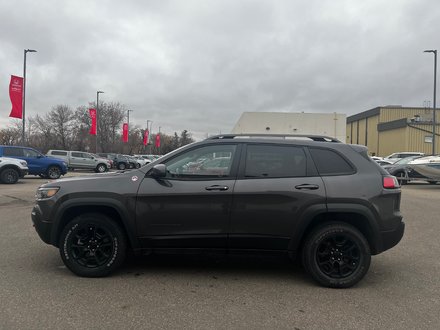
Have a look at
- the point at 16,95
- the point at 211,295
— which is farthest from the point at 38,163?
the point at 211,295

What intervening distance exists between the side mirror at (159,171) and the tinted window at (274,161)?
3.16ft

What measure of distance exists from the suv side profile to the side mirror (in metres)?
0.01

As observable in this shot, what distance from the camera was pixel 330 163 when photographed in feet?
15.9

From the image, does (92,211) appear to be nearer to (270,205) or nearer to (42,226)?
(42,226)

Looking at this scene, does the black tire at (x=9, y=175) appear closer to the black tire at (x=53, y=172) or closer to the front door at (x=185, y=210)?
the black tire at (x=53, y=172)

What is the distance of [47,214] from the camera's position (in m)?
4.83

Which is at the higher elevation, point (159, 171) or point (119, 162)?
point (119, 162)

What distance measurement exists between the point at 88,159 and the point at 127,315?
1149 inches

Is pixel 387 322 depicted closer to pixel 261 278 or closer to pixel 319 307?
pixel 319 307

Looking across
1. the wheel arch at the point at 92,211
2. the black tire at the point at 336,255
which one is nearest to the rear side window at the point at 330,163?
the black tire at the point at 336,255

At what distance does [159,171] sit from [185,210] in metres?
0.54

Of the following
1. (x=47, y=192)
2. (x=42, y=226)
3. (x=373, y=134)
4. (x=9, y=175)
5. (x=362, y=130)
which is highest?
(x=362, y=130)

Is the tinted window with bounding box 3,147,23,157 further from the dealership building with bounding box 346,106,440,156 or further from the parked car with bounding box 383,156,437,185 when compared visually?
the dealership building with bounding box 346,106,440,156

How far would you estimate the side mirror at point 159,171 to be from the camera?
467 cm
